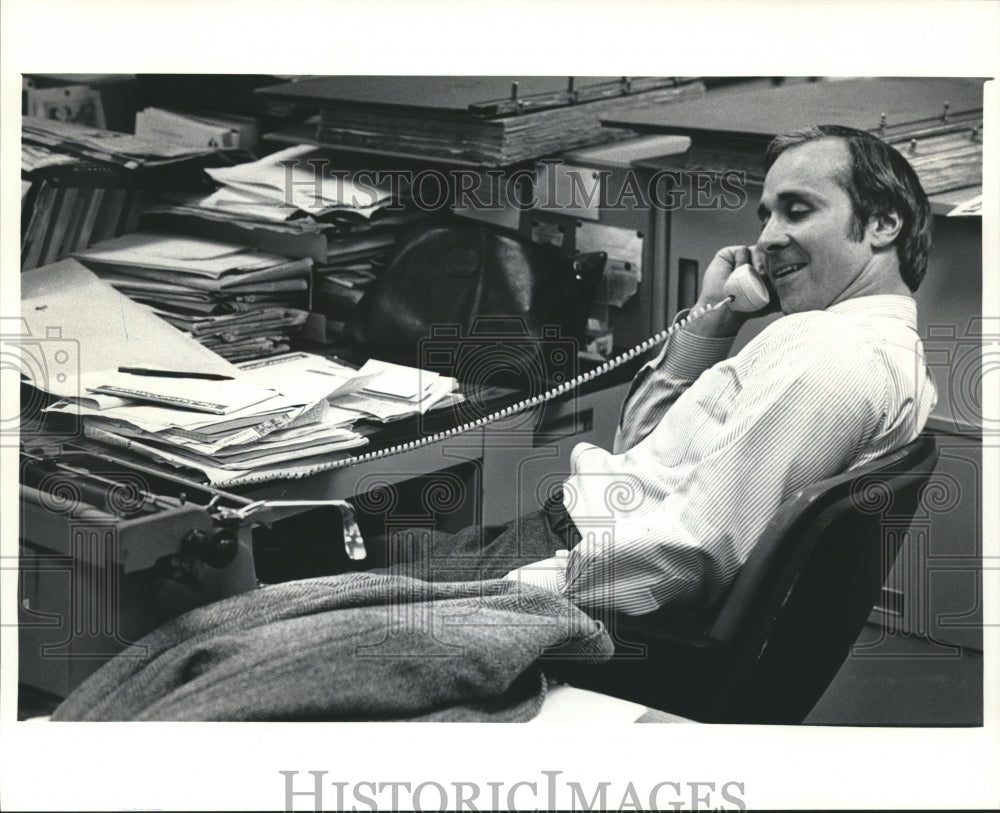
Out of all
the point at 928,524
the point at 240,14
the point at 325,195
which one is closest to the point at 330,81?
the point at 325,195

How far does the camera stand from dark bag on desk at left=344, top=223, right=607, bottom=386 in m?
2.26

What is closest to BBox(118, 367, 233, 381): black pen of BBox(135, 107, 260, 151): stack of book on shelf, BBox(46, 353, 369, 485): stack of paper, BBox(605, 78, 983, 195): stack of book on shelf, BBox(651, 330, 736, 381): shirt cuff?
BBox(46, 353, 369, 485): stack of paper

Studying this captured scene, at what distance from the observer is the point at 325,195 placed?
7.61 feet

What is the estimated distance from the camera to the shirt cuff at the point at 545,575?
1.88 m

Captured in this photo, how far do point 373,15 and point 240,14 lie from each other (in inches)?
7.6

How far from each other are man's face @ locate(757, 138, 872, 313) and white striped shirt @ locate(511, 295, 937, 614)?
0.04m

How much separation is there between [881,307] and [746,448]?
0.32 meters

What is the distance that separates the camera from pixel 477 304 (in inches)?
91.7

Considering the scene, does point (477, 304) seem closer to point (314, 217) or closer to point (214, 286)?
point (314, 217)

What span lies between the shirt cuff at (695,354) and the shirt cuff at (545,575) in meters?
0.37

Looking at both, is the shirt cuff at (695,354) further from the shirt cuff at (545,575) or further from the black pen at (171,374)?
the black pen at (171,374)

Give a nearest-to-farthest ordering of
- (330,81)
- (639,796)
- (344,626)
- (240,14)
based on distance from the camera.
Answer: (344,626) → (639,796) → (240,14) → (330,81)

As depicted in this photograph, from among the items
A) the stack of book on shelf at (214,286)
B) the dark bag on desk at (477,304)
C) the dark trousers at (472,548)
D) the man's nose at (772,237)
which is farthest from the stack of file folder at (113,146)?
the man's nose at (772,237)

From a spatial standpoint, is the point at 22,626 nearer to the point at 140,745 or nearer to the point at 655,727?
the point at 140,745
